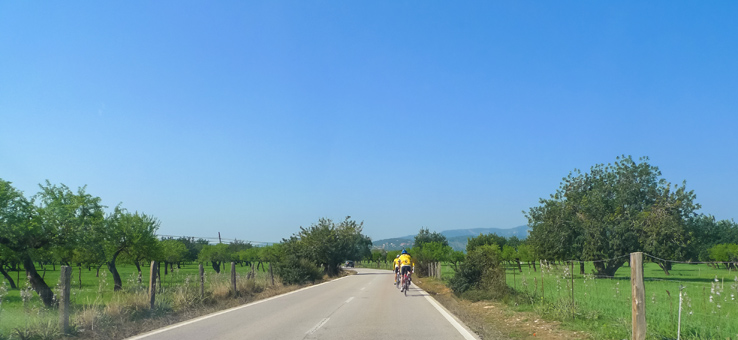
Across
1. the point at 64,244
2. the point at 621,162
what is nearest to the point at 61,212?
the point at 64,244

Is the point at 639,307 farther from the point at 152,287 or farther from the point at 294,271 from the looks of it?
the point at 294,271

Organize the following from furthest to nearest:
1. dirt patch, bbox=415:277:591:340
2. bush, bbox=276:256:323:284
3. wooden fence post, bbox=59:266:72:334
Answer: bush, bbox=276:256:323:284 → dirt patch, bbox=415:277:591:340 → wooden fence post, bbox=59:266:72:334

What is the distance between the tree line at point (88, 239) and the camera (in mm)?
22953

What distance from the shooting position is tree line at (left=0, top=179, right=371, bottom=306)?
22953 mm

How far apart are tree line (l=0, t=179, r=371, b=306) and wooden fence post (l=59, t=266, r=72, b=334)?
4.21 feet

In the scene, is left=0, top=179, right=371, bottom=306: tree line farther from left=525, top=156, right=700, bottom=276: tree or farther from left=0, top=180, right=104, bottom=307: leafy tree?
left=525, top=156, right=700, bottom=276: tree

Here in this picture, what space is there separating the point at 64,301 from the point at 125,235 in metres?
32.4

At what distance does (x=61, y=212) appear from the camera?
2559 centimetres

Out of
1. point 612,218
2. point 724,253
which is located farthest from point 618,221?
point 724,253

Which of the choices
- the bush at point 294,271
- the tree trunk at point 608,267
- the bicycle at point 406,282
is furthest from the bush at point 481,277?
the tree trunk at point 608,267

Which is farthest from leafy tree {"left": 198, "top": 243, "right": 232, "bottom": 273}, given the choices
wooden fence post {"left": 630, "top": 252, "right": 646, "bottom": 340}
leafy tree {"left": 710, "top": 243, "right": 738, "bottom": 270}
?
wooden fence post {"left": 630, "top": 252, "right": 646, "bottom": 340}

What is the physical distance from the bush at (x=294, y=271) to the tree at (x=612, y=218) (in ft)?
70.8

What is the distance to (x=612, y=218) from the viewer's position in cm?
4038

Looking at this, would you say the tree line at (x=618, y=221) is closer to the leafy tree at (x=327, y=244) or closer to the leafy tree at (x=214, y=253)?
the leafy tree at (x=327, y=244)
